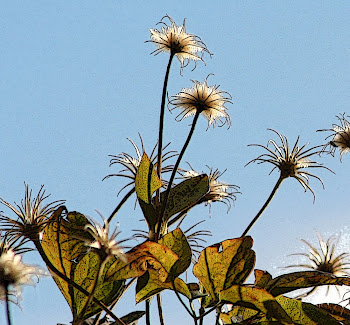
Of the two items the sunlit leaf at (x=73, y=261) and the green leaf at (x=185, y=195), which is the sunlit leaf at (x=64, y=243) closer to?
the sunlit leaf at (x=73, y=261)

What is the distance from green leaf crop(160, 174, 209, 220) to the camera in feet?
2.97

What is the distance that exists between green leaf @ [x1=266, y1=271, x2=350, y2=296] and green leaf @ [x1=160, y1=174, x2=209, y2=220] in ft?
0.59

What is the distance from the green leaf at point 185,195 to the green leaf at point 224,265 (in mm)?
151

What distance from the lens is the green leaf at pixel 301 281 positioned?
0.78 m

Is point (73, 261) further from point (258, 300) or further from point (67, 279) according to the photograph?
point (258, 300)

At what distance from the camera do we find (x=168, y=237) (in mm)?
774

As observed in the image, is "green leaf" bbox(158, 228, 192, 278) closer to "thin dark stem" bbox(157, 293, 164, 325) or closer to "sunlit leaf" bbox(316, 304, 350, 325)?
"thin dark stem" bbox(157, 293, 164, 325)

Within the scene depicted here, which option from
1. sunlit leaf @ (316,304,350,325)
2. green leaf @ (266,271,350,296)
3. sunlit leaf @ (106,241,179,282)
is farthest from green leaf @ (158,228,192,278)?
sunlit leaf @ (316,304,350,325)

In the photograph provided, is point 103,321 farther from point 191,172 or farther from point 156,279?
point 191,172

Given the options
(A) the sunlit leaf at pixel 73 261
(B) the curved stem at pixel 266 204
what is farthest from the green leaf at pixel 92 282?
(B) the curved stem at pixel 266 204

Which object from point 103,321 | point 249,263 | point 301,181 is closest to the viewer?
point 249,263

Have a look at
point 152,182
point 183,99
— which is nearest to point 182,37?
point 183,99

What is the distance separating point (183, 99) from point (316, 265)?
36cm

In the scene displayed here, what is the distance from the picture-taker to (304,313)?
750 millimetres
